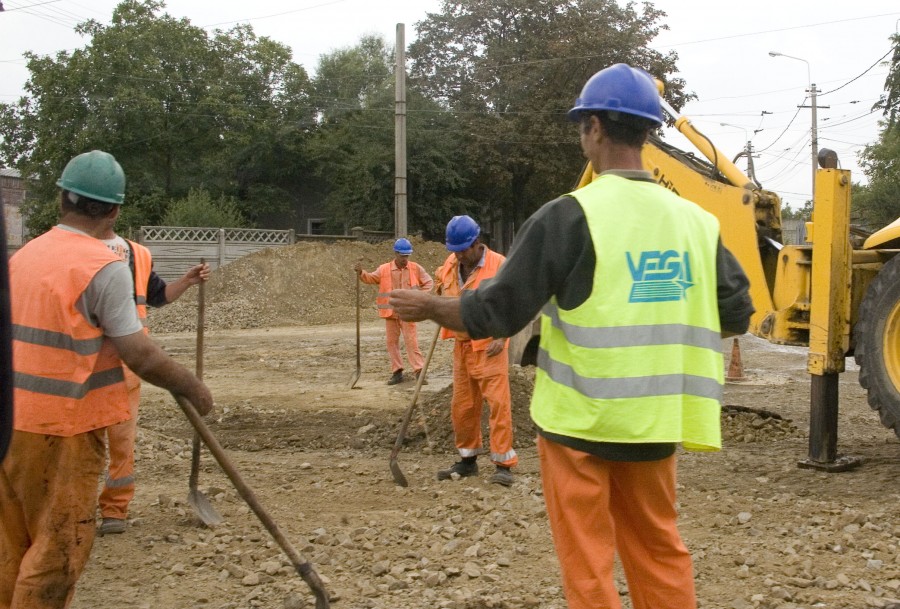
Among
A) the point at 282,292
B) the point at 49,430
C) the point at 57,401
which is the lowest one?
the point at 282,292

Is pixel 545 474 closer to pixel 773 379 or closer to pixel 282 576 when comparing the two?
pixel 282 576

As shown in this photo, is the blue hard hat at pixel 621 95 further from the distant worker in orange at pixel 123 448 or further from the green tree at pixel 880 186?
the green tree at pixel 880 186

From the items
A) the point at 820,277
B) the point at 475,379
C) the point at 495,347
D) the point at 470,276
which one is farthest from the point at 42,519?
the point at 820,277

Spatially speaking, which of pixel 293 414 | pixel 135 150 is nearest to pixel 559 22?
pixel 135 150

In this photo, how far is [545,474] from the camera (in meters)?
2.88

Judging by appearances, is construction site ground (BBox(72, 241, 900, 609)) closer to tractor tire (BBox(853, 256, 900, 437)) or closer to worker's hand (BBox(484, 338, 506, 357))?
tractor tire (BBox(853, 256, 900, 437))

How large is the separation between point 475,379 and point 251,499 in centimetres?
287

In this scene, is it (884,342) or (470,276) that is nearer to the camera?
(884,342)

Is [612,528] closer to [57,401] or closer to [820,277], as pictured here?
[57,401]

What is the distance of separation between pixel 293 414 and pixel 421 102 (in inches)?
1062

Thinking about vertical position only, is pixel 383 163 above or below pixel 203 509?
above

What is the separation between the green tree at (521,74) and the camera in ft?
111

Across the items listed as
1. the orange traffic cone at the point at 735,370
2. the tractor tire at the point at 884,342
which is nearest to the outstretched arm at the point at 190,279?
the tractor tire at the point at 884,342

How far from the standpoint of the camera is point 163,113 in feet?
114
